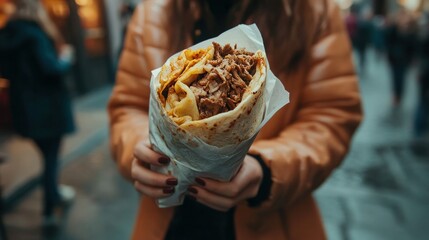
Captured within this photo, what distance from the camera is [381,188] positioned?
16.1 feet

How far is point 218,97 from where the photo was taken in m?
0.99

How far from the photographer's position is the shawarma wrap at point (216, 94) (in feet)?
3.26

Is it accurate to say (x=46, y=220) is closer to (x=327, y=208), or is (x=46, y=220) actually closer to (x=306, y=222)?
(x=327, y=208)

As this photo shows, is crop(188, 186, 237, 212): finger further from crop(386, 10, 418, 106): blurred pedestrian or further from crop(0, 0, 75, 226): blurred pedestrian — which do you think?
crop(386, 10, 418, 106): blurred pedestrian

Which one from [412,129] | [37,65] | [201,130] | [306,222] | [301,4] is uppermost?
[301,4]

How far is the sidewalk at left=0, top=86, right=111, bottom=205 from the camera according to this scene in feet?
16.1

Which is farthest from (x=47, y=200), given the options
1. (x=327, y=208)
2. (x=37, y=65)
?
(x=327, y=208)

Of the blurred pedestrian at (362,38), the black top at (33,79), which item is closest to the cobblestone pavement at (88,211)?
the black top at (33,79)

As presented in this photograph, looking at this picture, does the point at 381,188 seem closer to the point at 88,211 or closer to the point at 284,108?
the point at 88,211

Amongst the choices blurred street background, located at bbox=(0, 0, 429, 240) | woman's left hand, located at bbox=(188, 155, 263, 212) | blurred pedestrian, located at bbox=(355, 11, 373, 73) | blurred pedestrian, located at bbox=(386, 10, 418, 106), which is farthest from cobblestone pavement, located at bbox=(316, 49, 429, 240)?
blurred pedestrian, located at bbox=(355, 11, 373, 73)

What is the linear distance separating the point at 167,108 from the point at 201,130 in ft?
0.35

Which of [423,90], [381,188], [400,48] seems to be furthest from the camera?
[400,48]

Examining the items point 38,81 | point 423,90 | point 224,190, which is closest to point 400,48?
point 423,90

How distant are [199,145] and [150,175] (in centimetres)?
22
